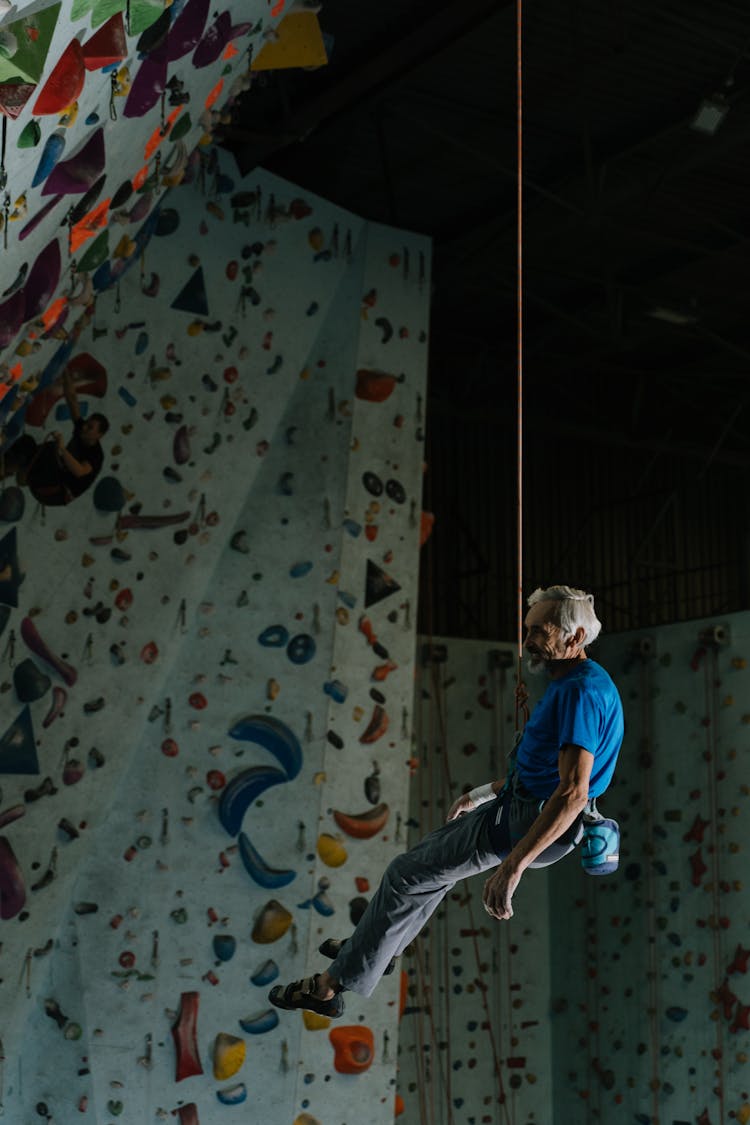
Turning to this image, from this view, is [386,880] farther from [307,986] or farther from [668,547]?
[668,547]

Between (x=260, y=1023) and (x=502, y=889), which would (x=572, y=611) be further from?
(x=260, y=1023)

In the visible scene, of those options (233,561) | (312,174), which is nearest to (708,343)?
(312,174)

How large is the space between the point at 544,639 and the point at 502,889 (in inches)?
28.7

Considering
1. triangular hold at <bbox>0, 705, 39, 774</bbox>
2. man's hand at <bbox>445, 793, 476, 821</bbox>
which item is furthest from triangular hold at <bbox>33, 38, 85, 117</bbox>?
triangular hold at <bbox>0, 705, 39, 774</bbox>

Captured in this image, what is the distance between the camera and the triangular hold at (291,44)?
17.9ft

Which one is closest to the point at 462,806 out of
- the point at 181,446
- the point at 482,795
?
the point at 482,795

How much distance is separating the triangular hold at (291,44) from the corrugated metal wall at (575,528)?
8109mm

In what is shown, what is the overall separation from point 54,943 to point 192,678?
59.2 inches

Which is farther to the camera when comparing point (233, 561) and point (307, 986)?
point (233, 561)

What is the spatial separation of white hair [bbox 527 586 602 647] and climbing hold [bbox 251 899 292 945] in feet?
13.2

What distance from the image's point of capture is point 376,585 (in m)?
8.42

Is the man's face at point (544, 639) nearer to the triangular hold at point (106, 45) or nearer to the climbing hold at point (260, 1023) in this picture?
the triangular hold at point (106, 45)

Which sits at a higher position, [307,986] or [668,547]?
[668,547]

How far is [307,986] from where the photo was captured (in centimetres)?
468
